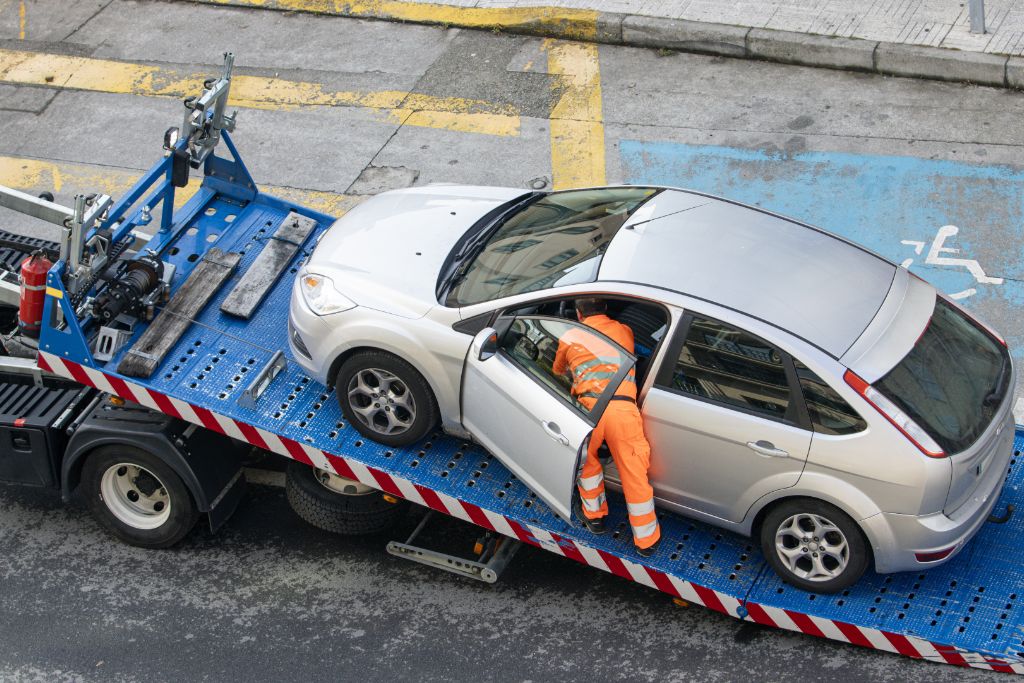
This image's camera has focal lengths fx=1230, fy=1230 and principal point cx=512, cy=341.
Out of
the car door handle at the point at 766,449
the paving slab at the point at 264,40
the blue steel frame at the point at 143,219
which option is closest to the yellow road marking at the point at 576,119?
the paving slab at the point at 264,40

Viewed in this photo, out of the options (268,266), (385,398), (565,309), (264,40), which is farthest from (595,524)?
(264,40)

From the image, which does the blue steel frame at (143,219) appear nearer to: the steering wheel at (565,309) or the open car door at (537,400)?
the open car door at (537,400)

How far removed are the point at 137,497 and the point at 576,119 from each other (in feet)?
17.9

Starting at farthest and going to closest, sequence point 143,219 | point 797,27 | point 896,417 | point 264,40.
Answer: point 264,40 → point 797,27 → point 143,219 → point 896,417

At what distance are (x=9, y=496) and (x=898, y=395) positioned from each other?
18.1 feet

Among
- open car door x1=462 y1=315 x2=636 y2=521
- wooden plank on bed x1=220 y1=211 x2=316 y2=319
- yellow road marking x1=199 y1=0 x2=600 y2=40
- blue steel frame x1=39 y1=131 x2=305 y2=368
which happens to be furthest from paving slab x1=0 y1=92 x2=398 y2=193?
open car door x1=462 y1=315 x2=636 y2=521

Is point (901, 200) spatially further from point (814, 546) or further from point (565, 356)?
point (565, 356)

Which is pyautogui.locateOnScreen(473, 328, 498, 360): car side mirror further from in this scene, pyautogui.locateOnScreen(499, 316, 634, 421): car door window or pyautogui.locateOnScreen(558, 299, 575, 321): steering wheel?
pyautogui.locateOnScreen(558, 299, 575, 321): steering wheel

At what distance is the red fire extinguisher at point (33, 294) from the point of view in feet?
22.8

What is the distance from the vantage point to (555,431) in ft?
20.2

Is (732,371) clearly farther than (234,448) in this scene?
No

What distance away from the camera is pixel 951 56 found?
1101 cm

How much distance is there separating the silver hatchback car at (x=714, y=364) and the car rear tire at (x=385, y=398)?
0.01 metres

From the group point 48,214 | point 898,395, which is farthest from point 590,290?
point 48,214
